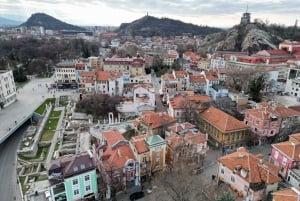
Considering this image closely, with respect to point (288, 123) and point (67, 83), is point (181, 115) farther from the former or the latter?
point (67, 83)

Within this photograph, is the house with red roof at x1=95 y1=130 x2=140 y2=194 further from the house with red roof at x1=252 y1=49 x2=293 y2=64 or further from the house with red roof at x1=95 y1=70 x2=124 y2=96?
the house with red roof at x1=252 y1=49 x2=293 y2=64

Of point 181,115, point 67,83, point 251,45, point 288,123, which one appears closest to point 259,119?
point 288,123

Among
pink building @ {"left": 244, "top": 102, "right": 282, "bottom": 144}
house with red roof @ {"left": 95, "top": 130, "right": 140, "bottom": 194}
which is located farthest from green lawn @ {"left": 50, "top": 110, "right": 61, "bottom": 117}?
pink building @ {"left": 244, "top": 102, "right": 282, "bottom": 144}

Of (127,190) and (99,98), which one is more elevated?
(99,98)

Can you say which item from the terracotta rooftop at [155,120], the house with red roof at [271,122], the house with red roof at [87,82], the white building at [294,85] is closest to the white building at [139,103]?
the terracotta rooftop at [155,120]

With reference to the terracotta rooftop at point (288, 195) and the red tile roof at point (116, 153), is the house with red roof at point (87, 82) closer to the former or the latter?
the red tile roof at point (116, 153)

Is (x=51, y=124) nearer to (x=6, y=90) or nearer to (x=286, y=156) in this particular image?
(x=6, y=90)

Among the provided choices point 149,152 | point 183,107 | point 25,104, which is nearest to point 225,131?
point 183,107
